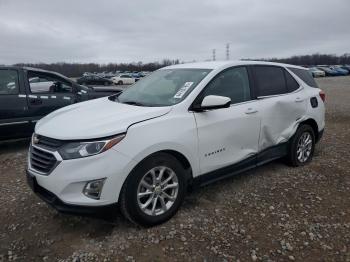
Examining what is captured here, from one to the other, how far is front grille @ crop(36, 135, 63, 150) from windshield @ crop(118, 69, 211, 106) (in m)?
1.06

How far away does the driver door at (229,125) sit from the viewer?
11.8 ft

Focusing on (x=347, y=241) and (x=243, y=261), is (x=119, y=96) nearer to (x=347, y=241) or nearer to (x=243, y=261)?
(x=243, y=261)

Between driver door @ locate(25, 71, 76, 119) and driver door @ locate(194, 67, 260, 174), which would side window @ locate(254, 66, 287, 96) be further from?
driver door @ locate(25, 71, 76, 119)

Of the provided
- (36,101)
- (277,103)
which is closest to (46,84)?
(36,101)

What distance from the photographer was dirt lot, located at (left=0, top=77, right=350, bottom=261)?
2.96m

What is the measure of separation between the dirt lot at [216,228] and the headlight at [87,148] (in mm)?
889

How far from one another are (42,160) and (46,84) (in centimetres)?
381

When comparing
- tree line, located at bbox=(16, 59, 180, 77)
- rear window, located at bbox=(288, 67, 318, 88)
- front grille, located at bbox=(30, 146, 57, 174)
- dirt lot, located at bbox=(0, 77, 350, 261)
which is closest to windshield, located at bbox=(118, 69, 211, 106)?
front grille, located at bbox=(30, 146, 57, 174)

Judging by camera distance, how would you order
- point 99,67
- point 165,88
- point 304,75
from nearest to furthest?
point 165,88 < point 304,75 < point 99,67

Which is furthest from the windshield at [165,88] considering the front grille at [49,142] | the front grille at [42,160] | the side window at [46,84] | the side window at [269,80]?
the side window at [46,84]

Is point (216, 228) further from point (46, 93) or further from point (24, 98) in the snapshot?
point (46, 93)

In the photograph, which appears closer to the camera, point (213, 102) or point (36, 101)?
point (213, 102)

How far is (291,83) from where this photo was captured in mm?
4949

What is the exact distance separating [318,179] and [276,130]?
0.94 meters
